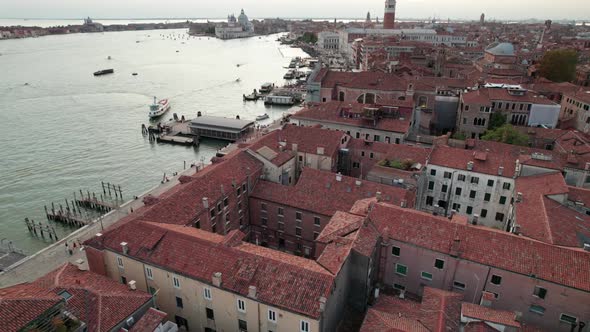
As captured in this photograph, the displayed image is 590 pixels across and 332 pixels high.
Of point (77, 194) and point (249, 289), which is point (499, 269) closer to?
point (249, 289)

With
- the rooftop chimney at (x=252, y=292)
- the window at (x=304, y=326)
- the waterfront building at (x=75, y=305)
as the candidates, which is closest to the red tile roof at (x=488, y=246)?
the window at (x=304, y=326)

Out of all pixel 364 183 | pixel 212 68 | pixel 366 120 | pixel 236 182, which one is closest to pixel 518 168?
pixel 364 183

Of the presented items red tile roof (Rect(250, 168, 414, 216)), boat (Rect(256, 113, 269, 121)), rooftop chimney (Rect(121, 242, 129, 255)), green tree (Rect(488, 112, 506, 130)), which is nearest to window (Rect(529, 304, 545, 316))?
red tile roof (Rect(250, 168, 414, 216))

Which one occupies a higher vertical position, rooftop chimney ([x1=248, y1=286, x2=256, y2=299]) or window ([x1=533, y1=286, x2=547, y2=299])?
rooftop chimney ([x1=248, y1=286, x2=256, y2=299])

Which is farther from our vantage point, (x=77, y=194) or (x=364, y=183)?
(x=77, y=194)

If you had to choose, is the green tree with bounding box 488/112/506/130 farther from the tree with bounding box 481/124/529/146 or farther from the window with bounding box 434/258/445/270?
the window with bounding box 434/258/445/270
